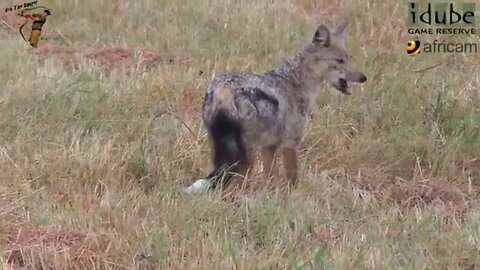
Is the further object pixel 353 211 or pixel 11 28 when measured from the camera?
pixel 11 28

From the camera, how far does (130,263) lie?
442 centimetres

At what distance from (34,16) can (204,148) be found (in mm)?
4053

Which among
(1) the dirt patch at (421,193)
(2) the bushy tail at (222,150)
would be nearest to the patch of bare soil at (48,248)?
(2) the bushy tail at (222,150)

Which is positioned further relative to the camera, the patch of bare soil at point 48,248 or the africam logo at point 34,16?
the africam logo at point 34,16

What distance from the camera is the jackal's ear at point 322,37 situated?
6.36 metres

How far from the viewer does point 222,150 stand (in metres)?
5.30

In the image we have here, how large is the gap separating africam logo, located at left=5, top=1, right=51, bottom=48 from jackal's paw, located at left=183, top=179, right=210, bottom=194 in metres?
3.84

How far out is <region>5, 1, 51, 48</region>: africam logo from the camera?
8797 millimetres

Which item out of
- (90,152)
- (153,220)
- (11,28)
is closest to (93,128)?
(90,152)

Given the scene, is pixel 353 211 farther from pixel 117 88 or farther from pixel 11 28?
pixel 11 28

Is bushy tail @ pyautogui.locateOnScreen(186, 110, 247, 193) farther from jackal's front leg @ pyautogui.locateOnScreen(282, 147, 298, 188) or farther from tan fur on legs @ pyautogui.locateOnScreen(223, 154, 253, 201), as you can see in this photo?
jackal's front leg @ pyautogui.locateOnScreen(282, 147, 298, 188)

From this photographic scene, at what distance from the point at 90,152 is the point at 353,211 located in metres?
1.65

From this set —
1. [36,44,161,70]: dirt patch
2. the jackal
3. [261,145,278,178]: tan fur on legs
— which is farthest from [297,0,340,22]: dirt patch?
[261,145,278,178]: tan fur on legs

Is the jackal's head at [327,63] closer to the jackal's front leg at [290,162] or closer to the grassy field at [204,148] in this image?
the grassy field at [204,148]
